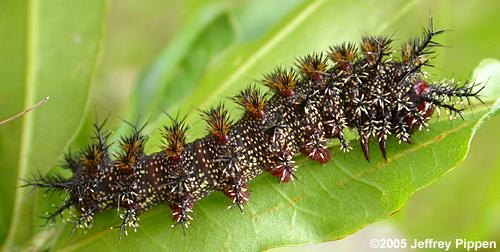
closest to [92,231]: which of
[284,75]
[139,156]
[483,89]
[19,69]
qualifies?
[139,156]

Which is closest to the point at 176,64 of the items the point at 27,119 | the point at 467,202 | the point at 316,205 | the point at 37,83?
the point at 37,83

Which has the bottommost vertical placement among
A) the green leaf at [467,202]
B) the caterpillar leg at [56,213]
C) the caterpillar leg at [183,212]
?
the green leaf at [467,202]

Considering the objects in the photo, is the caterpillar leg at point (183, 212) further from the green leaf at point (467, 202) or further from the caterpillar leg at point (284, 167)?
the green leaf at point (467, 202)

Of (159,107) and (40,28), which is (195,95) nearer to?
(159,107)

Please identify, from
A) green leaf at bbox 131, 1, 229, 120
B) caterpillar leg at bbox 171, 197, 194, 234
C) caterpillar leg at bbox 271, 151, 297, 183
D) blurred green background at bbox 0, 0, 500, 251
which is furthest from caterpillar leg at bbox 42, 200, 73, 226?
caterpillar leg at bbox 271, 151, 297, 183

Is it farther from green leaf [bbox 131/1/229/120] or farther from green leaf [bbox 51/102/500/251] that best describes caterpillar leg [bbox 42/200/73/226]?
green leaf [bbox 131/1/229/120]

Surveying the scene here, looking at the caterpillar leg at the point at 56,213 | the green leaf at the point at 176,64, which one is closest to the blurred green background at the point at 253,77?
the green leaf at the point at 176,64
